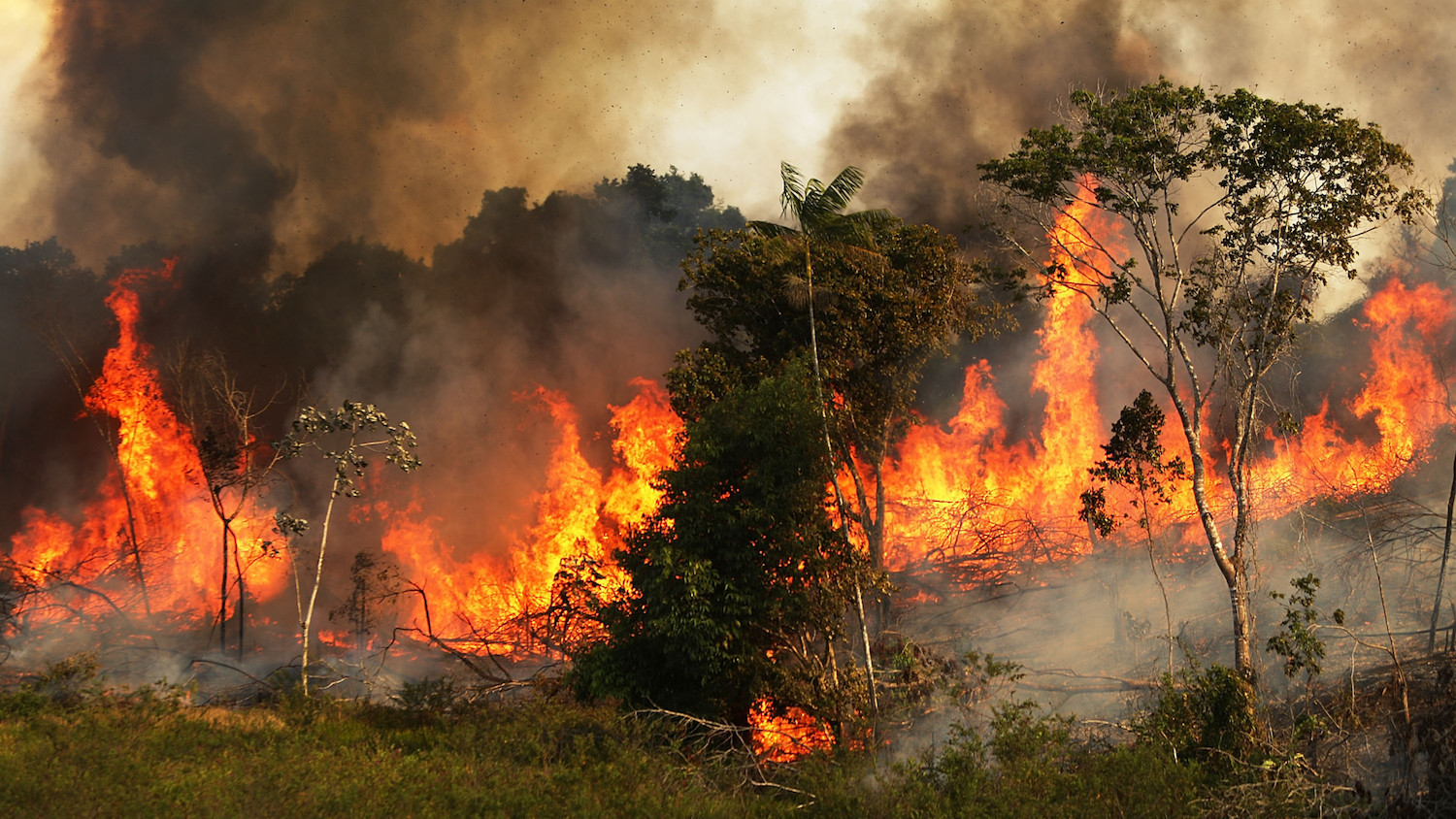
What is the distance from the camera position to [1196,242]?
31.7 m

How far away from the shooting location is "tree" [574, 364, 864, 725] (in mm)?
15219

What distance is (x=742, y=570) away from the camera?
614 inches

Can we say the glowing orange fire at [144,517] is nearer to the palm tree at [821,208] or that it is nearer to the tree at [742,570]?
the tree at [742,570]

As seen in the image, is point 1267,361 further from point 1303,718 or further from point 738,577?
point 738,577

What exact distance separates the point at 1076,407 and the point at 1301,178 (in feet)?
45.4

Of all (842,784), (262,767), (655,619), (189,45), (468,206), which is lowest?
(842,784)

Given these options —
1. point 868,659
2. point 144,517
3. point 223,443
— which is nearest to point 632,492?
point 223,443

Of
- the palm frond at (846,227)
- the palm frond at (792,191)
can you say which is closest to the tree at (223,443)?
the palm frond at (792,191)

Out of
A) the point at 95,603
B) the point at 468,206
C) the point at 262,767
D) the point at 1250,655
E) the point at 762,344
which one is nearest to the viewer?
the point at 262,767

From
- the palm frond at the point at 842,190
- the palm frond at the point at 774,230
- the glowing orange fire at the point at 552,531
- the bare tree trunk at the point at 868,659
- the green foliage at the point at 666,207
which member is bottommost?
the bare tree trunk at the point at 868,659

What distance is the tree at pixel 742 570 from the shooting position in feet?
49.9

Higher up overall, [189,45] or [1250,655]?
[189,45]

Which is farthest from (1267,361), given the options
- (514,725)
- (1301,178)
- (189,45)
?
(189,45)

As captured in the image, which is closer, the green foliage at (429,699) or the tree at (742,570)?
the tree at (742,570)
